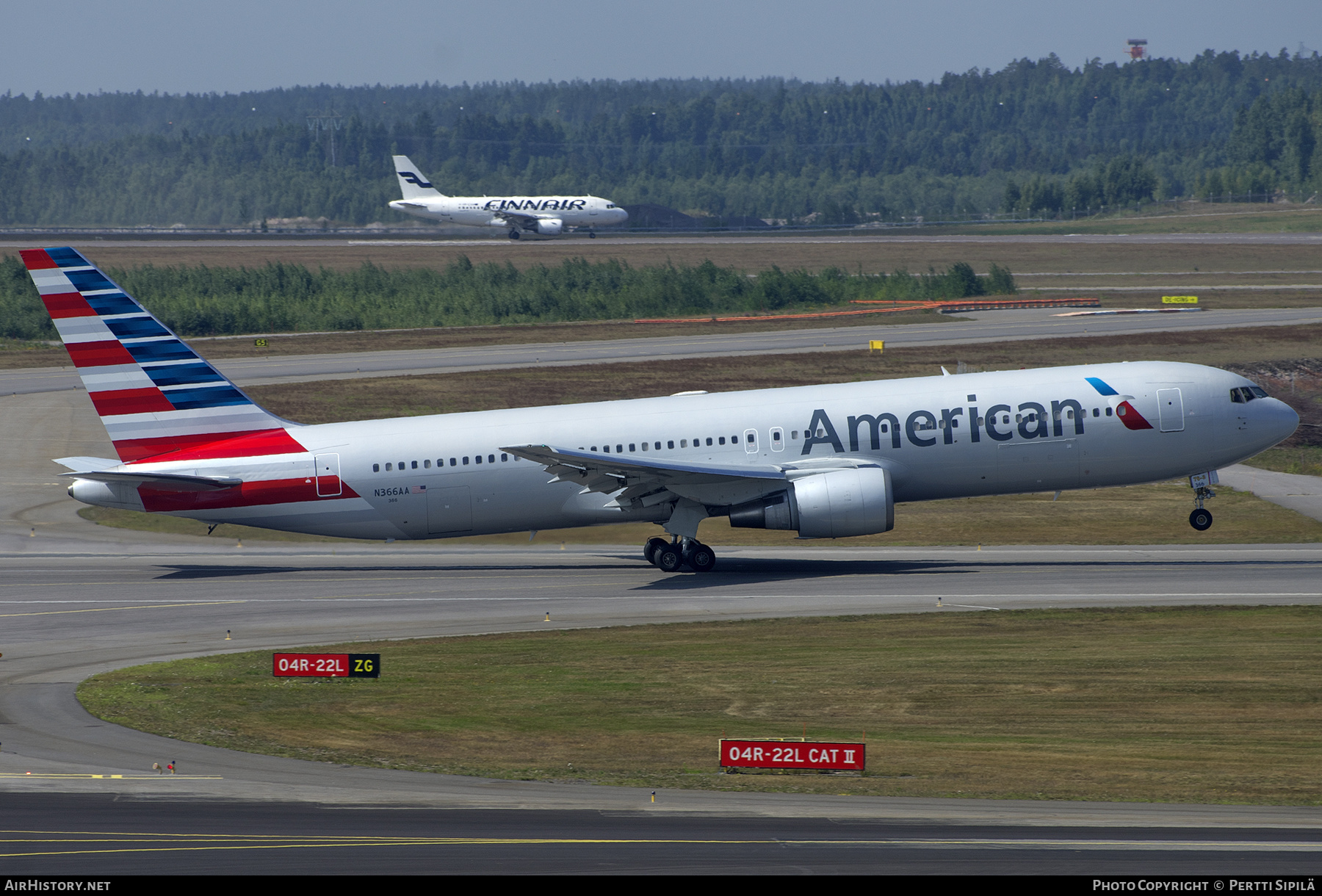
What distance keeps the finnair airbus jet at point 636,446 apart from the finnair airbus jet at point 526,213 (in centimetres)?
12701

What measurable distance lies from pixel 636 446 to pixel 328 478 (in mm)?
8850

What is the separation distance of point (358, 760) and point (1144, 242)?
14083 centimetres

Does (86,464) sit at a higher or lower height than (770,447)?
lower

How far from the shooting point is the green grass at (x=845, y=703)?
21.5m

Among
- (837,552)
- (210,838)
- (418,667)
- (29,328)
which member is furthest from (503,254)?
(210,838)

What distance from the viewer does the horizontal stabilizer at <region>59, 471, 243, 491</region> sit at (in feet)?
124

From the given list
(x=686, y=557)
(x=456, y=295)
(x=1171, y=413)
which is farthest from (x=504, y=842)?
(x=456, y=295)

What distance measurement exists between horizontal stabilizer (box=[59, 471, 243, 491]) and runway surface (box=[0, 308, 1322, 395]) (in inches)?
1248

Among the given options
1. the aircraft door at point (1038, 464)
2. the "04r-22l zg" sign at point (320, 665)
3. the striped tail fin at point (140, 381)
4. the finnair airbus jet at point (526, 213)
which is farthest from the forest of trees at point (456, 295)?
the "04r-22l zg" sign at point (320, 665)

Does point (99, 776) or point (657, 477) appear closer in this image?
point (99, 776)

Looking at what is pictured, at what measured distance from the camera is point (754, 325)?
3536 inches

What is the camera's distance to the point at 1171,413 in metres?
38.0

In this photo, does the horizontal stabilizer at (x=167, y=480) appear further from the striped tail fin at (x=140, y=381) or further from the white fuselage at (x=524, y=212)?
the white fuselage at (x=524, y=212)

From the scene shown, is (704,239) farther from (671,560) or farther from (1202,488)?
(671,560)
